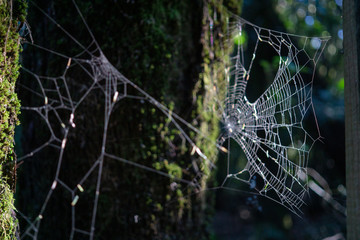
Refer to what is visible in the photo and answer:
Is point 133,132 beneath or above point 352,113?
beneath

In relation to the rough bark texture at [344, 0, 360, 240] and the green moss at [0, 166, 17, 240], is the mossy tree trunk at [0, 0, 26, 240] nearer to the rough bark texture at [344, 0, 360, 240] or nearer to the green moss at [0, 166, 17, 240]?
the green moss at [0, 166, 17, 240]

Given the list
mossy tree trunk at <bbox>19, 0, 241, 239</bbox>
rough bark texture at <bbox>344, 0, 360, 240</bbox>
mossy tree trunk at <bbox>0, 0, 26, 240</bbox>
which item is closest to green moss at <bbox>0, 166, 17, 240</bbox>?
mossy tree trunk at <bbox>0, 0, 26, 240</bbox>

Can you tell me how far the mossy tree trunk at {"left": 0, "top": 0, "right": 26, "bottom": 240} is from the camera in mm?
993

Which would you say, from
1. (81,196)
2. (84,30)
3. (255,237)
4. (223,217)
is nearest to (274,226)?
(255,237)

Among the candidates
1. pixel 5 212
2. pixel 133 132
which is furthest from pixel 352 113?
pixel 5 212

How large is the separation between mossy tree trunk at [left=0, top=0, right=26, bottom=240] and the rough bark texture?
115cm

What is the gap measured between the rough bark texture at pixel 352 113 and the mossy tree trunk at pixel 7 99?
115cm

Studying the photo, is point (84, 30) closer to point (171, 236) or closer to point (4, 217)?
point (4, 217)

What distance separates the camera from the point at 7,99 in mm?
1012

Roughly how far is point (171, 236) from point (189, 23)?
4.30 feet

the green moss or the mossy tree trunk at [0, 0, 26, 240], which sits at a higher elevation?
the mossy tree trunk at [0, 0, 26, 240]

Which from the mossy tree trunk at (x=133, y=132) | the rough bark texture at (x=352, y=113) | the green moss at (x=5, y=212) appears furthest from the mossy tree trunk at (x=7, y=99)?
the rough bark texture at (x=352, y=113)

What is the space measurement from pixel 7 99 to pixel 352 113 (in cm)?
118

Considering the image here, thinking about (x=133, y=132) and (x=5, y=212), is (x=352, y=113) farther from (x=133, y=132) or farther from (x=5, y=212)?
(x=5, y=212)
